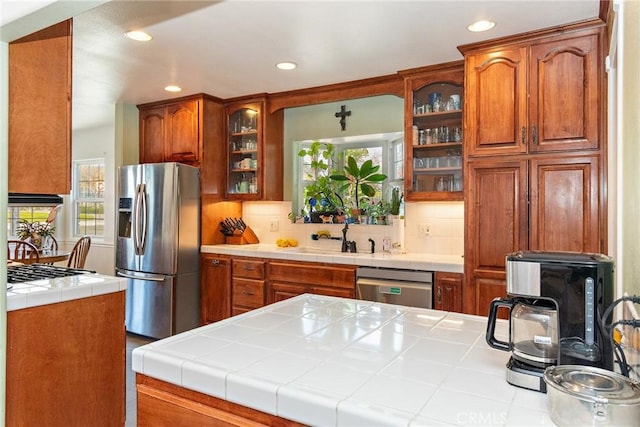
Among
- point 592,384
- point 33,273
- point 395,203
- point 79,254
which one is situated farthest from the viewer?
point 79,254

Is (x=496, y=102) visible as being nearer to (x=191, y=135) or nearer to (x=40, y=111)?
(x=40, y=111)

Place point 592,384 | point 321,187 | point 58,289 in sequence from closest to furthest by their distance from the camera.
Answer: point 592,384
point 58,289
point 321,187

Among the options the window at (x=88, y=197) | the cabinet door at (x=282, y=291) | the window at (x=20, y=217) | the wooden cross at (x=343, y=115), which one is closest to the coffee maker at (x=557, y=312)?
the cabinet door at (x=282, y=291)

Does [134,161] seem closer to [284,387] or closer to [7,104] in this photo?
[7,104]

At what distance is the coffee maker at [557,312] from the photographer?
91cm

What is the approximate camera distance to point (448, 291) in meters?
3.01

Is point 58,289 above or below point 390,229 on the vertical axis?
below

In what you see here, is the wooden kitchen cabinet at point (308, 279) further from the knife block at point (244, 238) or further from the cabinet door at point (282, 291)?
the knife block at point (244, 238)

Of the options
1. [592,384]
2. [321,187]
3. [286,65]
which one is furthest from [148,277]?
[592,384]

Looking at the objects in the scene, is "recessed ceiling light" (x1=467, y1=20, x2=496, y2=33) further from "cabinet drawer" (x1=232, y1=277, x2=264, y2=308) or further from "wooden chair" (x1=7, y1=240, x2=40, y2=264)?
"wooden chair" (x1=7, y1=240, x2=40, y2=264)

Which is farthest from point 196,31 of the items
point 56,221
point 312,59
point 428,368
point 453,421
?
point 56,221

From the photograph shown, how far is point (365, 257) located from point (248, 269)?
3.87 feet

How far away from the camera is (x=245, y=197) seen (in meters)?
4.35

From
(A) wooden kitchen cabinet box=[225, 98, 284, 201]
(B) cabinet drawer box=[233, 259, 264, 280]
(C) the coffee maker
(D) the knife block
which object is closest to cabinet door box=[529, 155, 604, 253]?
(C) the coffee maker
